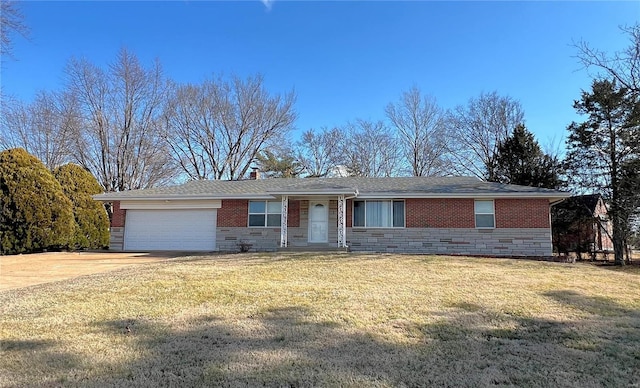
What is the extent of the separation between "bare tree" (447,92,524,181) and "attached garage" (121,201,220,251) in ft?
65.8

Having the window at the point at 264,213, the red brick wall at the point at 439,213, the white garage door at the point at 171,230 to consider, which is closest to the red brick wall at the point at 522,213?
the red brick wall at the point at 439,213

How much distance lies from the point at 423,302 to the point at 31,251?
55.9 ft

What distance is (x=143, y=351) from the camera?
4188 mm

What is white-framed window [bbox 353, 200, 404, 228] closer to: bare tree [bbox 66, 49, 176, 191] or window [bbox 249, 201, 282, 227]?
window [bbox 249, 201, 282, 227]

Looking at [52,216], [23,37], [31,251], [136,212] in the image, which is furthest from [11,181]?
[23,37]

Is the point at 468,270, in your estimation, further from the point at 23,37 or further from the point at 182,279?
the point at 23,37

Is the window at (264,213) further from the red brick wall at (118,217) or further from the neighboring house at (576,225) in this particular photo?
the neighboring house at (576,225)

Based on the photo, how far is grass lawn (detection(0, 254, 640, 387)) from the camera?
3631mm

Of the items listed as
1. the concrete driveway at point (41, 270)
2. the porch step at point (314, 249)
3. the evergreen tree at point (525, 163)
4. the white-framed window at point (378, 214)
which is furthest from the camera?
the evergreen tree at point (525, 163)

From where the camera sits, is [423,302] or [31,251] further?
[31,251]

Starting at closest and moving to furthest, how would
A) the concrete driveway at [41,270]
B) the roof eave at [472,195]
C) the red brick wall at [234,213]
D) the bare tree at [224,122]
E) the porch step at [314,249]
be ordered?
the concrete driveway at [41,270] → the roof eave at [472,195] → the porch step at [314,249] → the red brick wall at [234,213] → the bare tree at [224,122]

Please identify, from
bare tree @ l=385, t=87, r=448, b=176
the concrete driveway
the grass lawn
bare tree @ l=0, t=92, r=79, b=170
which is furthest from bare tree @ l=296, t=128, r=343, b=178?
the grass lawn

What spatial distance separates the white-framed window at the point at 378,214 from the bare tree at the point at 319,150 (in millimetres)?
16434

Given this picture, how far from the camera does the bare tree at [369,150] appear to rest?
31188 mm
